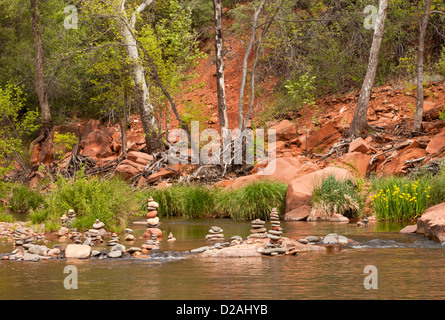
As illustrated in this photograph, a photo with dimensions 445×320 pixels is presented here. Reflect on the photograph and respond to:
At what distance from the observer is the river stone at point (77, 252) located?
911 cm

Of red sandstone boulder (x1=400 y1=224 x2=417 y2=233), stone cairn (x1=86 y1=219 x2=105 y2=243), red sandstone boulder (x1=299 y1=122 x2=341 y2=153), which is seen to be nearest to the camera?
stone cairn (x1=86 y1=219 x2=105 y2=243)

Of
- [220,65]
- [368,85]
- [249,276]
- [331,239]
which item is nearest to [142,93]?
[220,65]

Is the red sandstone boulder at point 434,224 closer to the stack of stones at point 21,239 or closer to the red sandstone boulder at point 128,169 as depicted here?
the stack of stones at point 21,239

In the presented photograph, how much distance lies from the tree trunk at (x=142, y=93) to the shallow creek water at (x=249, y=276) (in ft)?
47.1

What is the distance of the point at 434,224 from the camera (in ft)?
35.0

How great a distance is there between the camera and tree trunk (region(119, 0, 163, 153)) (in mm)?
23405

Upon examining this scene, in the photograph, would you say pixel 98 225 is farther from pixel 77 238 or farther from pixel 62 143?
pixel 62 143

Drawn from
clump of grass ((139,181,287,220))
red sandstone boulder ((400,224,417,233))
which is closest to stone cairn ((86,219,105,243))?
clump of grass ((139,181,287,220))

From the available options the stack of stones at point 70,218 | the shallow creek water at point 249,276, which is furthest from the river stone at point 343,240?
the stack of stones at point 70,218

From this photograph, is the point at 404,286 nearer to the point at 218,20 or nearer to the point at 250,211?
the point at 250,211

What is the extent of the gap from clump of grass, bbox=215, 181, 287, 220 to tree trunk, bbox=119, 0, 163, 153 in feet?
30.2

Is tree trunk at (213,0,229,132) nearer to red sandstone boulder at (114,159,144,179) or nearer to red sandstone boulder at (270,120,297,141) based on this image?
red sandstone boulder at (270,120,297,141)

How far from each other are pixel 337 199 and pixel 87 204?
234 inches

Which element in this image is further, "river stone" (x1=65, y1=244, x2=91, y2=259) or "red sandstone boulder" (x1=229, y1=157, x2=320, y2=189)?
"red sandstone boulder" (x1=229, y1=157, x2=320, y2=189)
